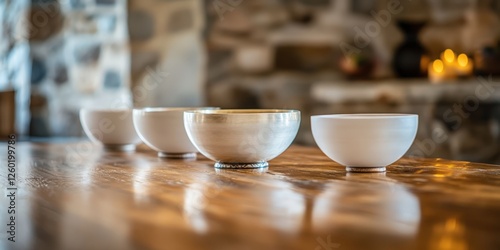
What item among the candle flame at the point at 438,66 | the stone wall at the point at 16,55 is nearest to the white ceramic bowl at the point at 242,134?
the candle flame at the point at 438,66

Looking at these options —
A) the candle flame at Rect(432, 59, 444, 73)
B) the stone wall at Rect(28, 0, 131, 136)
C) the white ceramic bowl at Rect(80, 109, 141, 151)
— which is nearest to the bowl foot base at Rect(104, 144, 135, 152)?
the white ceramic bowl at Rect(80, 109, 141, 151)

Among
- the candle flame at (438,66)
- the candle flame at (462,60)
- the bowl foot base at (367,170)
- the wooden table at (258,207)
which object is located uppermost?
the candle flame at (462,60)

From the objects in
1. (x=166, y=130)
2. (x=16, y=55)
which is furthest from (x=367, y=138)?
(x=16, y=55)

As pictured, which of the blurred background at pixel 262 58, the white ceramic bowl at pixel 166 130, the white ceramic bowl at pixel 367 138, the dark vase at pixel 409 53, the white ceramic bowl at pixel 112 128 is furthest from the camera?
the dark vase at pixel 409 53

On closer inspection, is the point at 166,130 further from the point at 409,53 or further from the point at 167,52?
the point at 409,53

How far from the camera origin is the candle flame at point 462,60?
3.21 m

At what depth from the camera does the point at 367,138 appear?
37.8 inches

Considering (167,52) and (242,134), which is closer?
(242,134)

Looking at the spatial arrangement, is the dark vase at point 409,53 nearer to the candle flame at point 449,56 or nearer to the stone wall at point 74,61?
the candle flame at point 449,56

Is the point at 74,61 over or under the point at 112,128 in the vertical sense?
over

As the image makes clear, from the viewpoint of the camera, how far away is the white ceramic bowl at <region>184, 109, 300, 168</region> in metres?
1.03

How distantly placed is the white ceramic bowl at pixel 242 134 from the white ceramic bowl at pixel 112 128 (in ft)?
1.34

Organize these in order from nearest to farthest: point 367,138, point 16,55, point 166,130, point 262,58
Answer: point 367,138 → point 166,130 → point 262,58 → point 16,55

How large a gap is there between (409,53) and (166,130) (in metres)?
2.32
